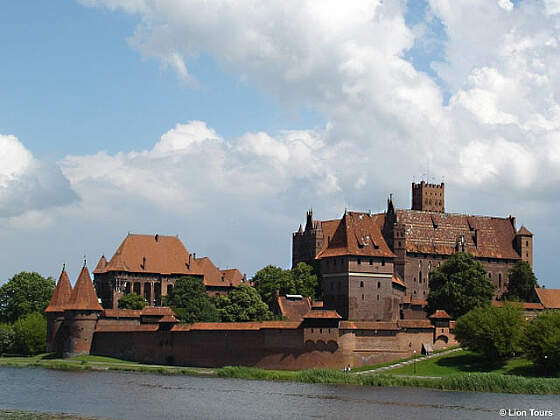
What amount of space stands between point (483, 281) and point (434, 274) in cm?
549

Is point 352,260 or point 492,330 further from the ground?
point 352,260

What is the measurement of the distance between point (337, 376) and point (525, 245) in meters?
51.7

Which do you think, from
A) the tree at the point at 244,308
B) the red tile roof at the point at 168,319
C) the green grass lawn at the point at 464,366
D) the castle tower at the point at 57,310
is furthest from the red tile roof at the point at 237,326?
the castle tower at the point at 57,310

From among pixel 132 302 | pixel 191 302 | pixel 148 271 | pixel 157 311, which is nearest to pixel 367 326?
pixel 157 311

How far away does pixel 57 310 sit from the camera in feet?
298

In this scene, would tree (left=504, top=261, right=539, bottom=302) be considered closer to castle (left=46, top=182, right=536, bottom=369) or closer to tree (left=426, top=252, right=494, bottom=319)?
castle (left=46, top=182, right=536, bottom=369)

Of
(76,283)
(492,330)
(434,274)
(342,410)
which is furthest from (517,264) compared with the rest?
(342,410)

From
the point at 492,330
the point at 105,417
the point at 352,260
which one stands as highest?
the point at 352,260

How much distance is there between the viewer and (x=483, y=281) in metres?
87.6

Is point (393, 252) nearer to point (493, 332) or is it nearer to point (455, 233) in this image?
point (455, 233)

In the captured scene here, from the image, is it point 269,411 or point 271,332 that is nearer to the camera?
point 269,411

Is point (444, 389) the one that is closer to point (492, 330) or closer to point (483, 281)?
point (492, 330)

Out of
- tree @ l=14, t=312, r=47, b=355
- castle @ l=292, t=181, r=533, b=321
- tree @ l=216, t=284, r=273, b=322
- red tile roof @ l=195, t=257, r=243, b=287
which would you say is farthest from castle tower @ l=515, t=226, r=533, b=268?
tree @ l=14, t=312, r=47, b=355

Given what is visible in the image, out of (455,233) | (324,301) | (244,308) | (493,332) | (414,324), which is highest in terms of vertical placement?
(455,233)
